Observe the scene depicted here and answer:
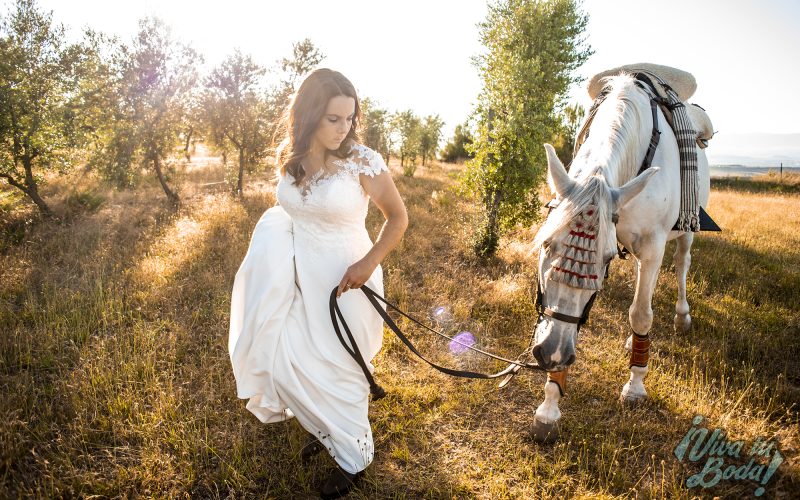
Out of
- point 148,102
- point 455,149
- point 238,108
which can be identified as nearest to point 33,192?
point 148,102

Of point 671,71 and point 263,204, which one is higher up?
point 671,71

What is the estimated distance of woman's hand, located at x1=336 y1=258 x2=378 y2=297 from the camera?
2.40 meters

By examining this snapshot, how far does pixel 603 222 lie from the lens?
2125mm

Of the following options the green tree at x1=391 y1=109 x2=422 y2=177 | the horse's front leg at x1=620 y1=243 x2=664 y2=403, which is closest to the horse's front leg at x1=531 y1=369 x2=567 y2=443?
the horse's front leg at x1=620 y1=243 x2=664 y2=403

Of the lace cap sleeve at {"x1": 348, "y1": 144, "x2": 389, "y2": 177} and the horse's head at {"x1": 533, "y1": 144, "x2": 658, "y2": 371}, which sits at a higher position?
the lace cap sleeve at {"x1": 348, "y1": 144, "x2": 389, "y2": 177}

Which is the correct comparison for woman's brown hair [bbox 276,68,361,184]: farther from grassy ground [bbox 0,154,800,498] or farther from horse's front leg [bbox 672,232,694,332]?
horse's front leg [bbox 672,232,694,332]

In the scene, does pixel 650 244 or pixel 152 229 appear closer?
pixel 650 244

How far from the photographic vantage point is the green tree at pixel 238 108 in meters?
13.8

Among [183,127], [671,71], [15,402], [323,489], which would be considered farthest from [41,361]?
[183,127]

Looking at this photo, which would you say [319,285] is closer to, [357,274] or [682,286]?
[357,274]

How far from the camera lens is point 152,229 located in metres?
9.23

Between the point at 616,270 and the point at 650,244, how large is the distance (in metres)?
3.88

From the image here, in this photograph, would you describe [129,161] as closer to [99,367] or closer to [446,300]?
[99,367]

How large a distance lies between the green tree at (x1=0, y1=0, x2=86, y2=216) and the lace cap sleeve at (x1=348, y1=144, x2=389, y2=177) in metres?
12.4
